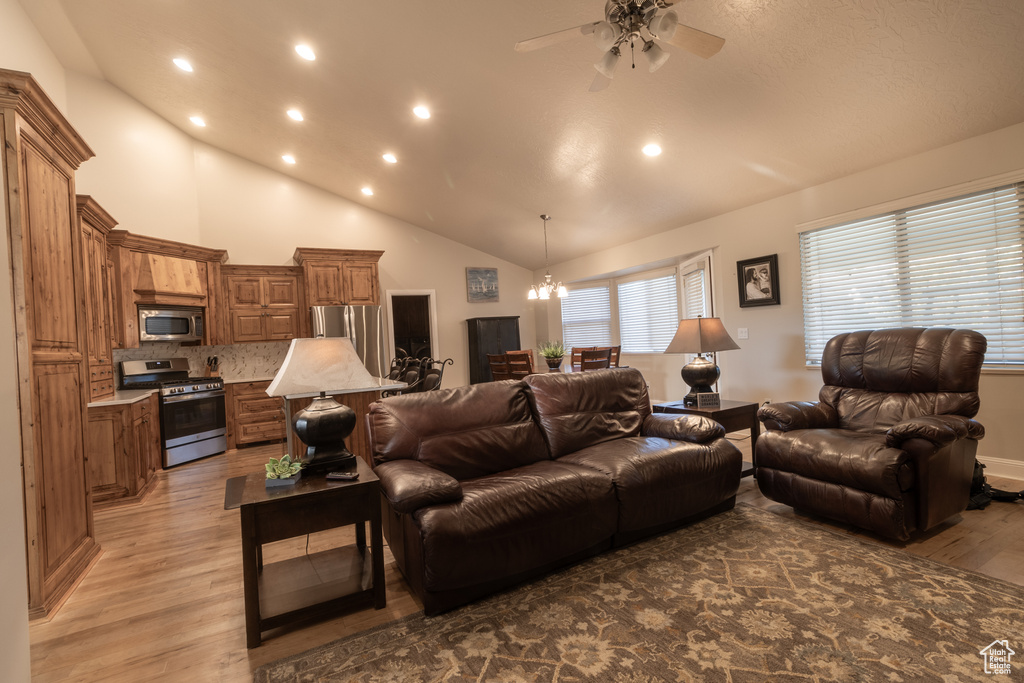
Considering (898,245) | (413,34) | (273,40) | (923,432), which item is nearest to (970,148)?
(898,245)

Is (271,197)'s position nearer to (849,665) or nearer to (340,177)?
(340,177)

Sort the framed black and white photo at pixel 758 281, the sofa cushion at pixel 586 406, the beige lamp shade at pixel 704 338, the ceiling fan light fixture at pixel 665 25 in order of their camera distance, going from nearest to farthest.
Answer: the ceiling fan light fixture at pixel 665 25, the sofa cushion at pixel 586 406, the beige lamp shade at pixel 704 338, the framed black and white photo at pixel 758 281

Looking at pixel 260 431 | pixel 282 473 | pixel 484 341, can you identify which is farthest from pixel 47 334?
pixel 484 341

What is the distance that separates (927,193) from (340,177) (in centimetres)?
634

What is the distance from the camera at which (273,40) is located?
379cm

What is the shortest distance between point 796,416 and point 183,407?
5848mm

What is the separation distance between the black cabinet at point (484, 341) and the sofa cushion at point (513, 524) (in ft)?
17.4

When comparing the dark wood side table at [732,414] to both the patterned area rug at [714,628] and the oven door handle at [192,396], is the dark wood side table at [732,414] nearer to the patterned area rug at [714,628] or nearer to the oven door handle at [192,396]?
the patterned area rug at [714,628]

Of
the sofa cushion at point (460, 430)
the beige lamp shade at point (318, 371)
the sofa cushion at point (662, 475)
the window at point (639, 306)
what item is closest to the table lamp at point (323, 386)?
the beige lamp shade at point (318, 371)

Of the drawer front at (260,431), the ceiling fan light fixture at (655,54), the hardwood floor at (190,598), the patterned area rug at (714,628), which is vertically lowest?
the hardwood floor at (190,598)

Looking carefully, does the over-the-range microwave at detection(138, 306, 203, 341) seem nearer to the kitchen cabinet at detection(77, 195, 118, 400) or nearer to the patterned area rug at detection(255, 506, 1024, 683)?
the kitchen cabinet at detection(77, 195, 118, 400)

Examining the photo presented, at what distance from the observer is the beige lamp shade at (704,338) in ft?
11.7

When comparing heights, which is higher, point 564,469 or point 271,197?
point 271,197

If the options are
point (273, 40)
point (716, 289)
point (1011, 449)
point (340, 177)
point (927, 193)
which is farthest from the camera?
point (340, 177)
